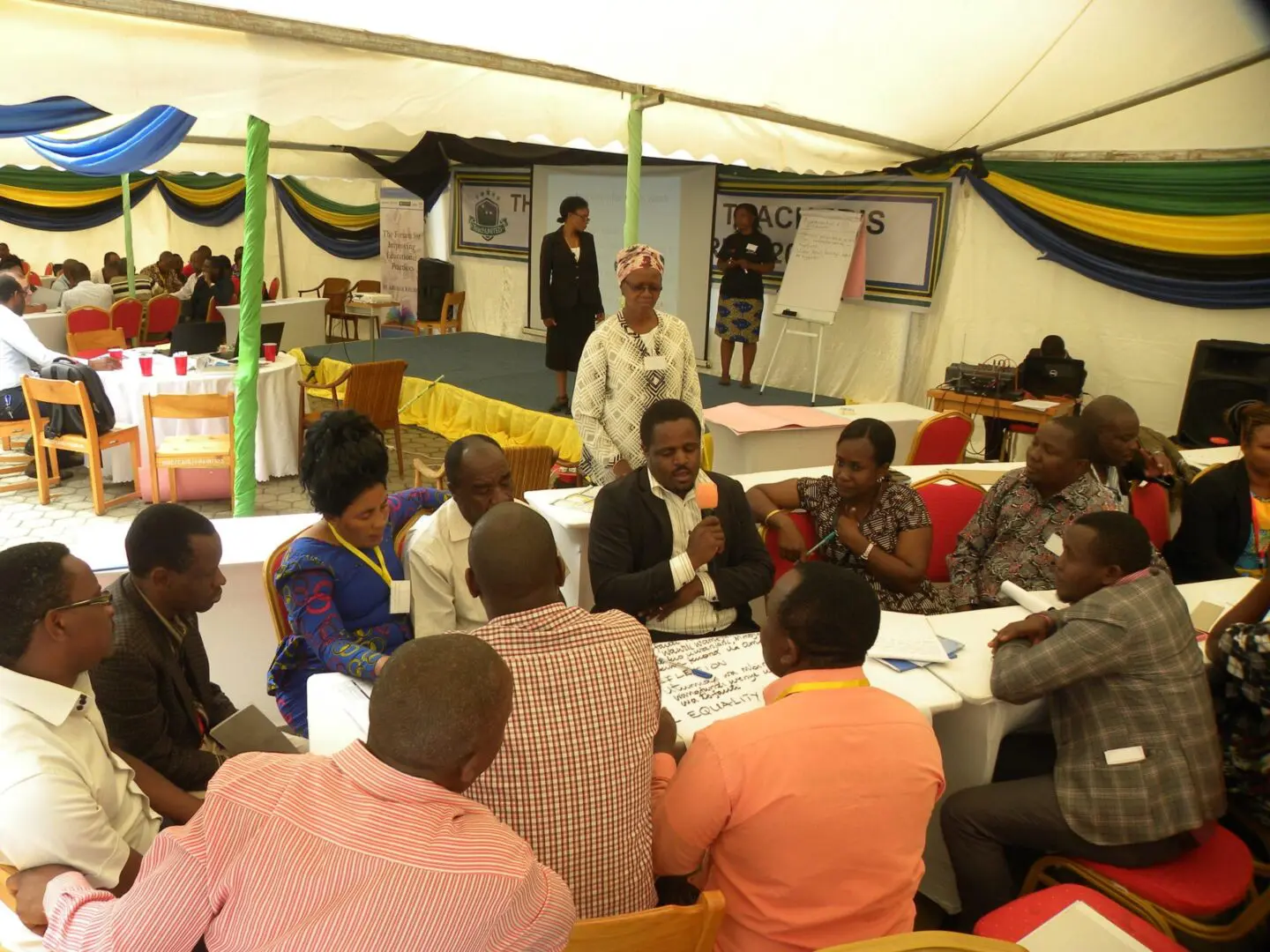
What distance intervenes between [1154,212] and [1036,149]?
933 millimetres

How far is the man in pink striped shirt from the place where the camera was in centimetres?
99

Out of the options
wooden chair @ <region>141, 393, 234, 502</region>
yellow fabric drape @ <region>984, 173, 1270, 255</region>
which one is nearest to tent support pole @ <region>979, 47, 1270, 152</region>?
yellow fabric drape @ <region>984, 173, 1270, 255</region>

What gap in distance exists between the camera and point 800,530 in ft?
10.3

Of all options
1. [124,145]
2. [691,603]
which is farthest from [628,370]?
[124,145]

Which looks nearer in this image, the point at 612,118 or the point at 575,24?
the point at 575,24

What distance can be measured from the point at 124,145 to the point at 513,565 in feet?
20.2

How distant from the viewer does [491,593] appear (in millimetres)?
1601

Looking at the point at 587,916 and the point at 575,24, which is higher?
the point at 575,24

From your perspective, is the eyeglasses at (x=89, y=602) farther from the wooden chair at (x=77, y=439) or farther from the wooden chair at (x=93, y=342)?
the wooden chair at (x=93, y=342)

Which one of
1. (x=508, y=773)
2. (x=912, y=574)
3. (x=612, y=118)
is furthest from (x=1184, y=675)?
(x=612, y=118)

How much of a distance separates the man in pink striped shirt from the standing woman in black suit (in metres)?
5.54

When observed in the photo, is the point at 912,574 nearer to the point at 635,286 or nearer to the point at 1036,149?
the point at 635,286

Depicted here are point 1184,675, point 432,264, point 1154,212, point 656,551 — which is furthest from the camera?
point 432,264

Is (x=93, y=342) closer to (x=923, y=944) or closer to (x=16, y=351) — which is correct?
(x=16, y=351)
